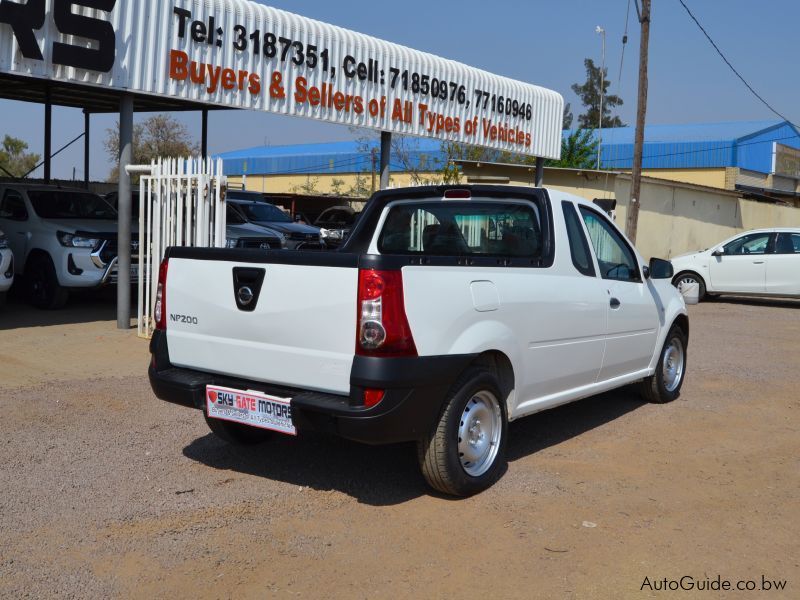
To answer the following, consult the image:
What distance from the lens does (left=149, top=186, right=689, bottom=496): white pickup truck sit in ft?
15.5

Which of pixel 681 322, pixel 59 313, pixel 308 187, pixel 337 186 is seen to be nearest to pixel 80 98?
pixel 59 313

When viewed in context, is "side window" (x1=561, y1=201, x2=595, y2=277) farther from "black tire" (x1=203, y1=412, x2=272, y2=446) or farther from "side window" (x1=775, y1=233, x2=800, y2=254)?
"side window" (x1=775, y1=233, x2=800, y2=254)

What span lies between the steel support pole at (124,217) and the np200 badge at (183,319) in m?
6.26

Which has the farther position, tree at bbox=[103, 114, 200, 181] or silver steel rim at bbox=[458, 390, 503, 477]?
tree at bbox=[103, 114, 200, 181]

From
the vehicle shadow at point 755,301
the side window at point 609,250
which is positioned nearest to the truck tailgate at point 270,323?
the side window at point 609,250

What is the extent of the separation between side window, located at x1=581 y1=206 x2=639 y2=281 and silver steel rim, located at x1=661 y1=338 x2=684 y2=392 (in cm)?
121

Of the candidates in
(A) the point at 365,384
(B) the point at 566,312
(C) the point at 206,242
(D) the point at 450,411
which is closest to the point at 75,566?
(A) the point at 365,384

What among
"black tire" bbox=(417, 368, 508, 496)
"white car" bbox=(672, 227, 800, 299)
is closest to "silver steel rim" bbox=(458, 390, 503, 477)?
"black tire" bbox=(417, 368, 508, 496)

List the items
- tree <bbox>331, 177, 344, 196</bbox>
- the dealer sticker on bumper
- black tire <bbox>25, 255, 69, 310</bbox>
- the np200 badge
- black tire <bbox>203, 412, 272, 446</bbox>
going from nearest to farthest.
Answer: the dealer sticker on bumper, the np200 badge, black tire <bbox>203, 412, 272, 446</bbox>, black tire <bbox>25, 255, 69, 310</bbox>, tree <bbox>331, 177, 344, 196</bbox>

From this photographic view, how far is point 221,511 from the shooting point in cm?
505

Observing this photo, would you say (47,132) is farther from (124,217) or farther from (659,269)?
(659,269)

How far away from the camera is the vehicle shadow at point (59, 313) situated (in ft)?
39.0

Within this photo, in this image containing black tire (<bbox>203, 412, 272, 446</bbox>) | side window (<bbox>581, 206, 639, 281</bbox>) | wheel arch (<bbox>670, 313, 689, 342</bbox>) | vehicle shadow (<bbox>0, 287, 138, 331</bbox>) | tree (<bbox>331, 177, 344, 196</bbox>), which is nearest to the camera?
black tire (<bbox>203, 412, 272, 446</bbox>)

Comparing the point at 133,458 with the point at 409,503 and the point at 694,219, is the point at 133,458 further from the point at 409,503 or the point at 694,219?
the point at 694,219
